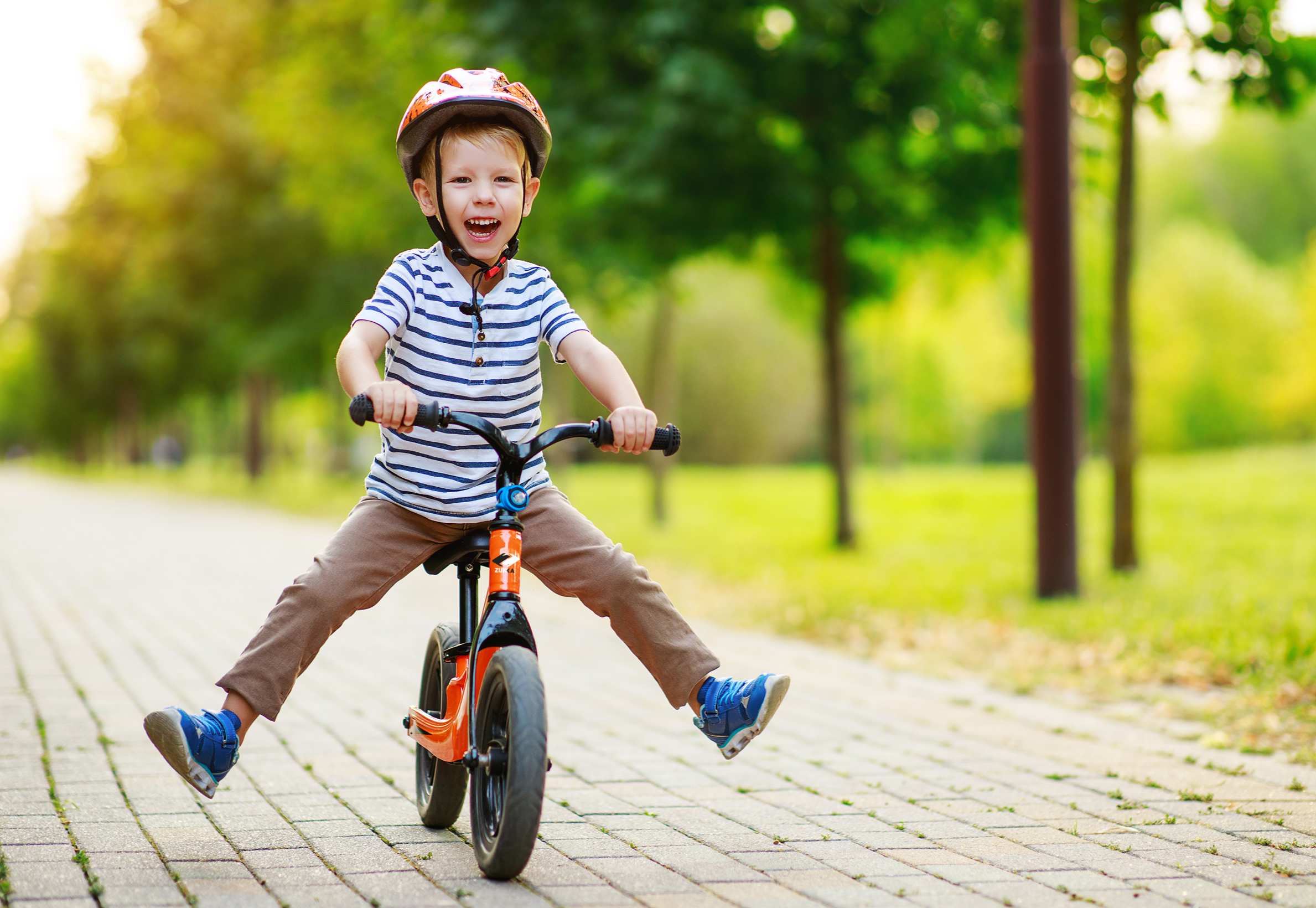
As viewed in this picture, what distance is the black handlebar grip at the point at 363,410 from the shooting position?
286cm

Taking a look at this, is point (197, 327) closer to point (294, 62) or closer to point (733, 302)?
point (294, 62)

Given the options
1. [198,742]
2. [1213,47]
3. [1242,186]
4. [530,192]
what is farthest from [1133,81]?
[1242,186]

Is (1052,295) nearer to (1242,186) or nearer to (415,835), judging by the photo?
(415,835)

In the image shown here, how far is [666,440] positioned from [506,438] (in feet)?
Result: 1.26

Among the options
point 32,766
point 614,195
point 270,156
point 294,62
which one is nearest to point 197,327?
point 270,156

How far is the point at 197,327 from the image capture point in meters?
27.1

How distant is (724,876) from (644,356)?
118ft

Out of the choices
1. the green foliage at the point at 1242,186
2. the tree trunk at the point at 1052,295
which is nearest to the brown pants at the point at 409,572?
the tree trunk at the point at 1052,295

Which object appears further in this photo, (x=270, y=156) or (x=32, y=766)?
(x=270, y=156)

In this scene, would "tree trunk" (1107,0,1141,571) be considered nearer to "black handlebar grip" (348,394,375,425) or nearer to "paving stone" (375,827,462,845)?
"paving stone" (375,827,462,845)

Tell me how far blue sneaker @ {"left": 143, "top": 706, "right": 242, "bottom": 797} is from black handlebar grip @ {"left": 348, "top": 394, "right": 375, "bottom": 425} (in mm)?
817

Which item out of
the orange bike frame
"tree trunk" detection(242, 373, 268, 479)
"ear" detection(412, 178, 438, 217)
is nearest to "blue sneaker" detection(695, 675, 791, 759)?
the orange bike frame

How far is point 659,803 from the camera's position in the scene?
400cm

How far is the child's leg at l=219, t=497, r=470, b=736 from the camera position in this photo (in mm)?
3207
